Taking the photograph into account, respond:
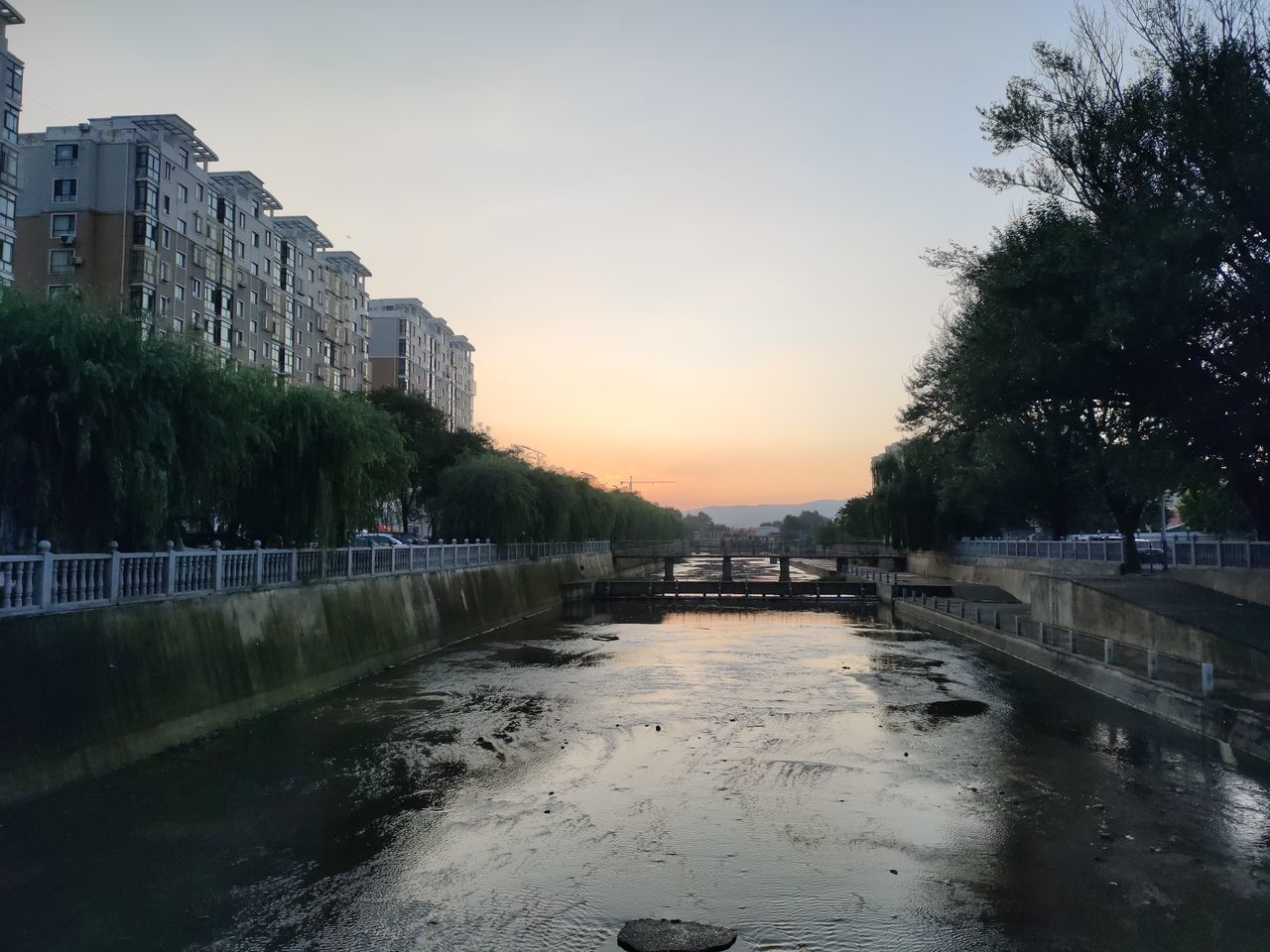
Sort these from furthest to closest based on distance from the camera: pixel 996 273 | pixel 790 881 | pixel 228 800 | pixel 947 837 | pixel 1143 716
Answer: pixel 996 273 → pixel 1143 716 → pixel 228 800 → pixel 947 837 → pixel 790 881

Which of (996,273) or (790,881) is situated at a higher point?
(996,273)

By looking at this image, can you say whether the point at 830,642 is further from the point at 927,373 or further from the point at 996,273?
the point at 927,373

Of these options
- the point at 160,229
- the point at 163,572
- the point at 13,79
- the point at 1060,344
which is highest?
the point at 13,79

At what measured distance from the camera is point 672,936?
7.23 meters

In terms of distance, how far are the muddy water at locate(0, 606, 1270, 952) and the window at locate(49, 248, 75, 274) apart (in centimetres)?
4665

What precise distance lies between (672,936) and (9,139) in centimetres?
4771

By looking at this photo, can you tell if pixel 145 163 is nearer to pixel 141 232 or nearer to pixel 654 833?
pixel 141 232

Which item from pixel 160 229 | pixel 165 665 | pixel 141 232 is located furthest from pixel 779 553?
pixel 165 665

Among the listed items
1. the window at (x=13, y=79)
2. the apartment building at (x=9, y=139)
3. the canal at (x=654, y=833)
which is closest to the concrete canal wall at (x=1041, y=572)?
the canal at (x=654, y=833)

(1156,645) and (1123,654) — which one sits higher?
(1156,645)

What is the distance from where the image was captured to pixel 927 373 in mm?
45469

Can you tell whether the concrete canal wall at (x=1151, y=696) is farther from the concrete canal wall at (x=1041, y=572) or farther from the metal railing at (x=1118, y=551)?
the metal railing at (x=1118, y=551)

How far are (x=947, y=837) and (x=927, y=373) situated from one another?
38488 millimetres

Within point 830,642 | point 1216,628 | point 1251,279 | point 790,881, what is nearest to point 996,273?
point 1251,279
